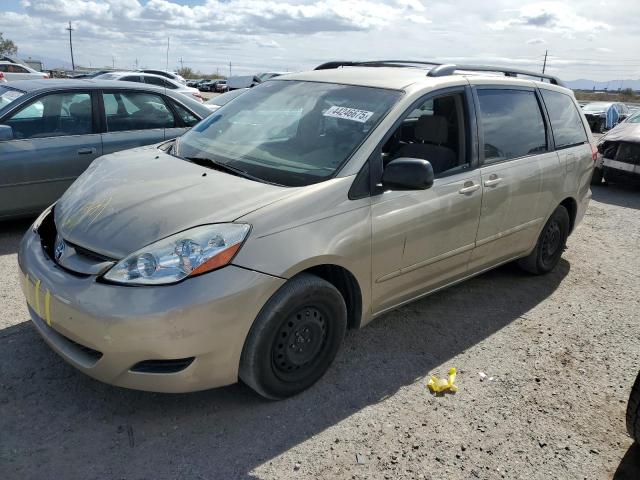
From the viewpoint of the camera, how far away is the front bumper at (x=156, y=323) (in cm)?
239

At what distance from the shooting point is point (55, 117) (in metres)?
5.42

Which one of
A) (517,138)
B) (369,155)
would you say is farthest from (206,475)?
(517,138)

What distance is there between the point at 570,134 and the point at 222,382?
3833 millimetres

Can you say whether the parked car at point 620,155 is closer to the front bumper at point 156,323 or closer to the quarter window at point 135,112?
the quarter window at point 135,112

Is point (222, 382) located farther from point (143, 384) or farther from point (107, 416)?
point (107, 416)

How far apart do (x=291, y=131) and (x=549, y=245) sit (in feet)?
9.04

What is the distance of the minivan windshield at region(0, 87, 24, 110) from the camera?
5297 millimetres

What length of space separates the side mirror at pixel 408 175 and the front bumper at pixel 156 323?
2.97 ft

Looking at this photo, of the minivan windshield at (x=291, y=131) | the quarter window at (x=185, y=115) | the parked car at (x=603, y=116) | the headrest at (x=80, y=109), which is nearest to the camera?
the minivan windshield at (x=291, y=131)

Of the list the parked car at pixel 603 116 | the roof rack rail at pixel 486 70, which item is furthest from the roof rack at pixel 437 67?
the parked car at pixel 603 116

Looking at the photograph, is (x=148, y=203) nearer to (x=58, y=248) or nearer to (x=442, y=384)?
(x=58, y=248)

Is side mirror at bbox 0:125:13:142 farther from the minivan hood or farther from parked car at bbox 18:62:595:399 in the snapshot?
the minivan hood

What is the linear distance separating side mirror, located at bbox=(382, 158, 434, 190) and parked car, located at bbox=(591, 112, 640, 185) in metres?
7.56

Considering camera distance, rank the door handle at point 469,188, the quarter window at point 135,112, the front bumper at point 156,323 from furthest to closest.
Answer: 1. the quarter window at point 135,112
2. the door handle at point 469,188
3. the front bumper at point 156,323
